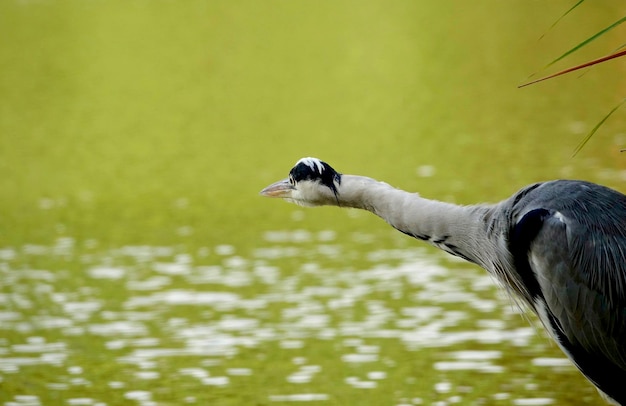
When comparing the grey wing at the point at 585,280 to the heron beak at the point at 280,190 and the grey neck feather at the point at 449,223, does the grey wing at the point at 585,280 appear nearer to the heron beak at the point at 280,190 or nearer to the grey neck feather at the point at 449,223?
the grey neck feather at the point at 449,223

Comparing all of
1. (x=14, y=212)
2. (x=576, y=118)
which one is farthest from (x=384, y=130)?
(x=14, y=212)

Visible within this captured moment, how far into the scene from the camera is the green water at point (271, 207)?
903cm

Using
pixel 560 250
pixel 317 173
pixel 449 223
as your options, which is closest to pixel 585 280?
pixel 560 250

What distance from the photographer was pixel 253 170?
711 inches

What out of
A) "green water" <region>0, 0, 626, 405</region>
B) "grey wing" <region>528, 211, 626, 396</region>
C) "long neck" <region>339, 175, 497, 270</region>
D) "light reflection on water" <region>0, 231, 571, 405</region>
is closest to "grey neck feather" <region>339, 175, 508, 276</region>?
"long neck" <region>339, 175, 497, 270</region>

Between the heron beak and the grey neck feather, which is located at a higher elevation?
the heron beak

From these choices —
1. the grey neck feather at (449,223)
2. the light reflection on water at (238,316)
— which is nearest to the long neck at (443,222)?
the grey neck feather at (449,223)

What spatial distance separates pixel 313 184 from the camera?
5789 millimetres

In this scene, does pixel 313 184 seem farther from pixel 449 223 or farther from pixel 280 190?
pixel 449 223

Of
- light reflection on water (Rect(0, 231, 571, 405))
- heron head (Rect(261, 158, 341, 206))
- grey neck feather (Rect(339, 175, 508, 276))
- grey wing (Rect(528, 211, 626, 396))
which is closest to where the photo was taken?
grey wing (Rect(528, 211, 626, 396))

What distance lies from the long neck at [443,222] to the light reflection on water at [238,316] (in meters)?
2.93

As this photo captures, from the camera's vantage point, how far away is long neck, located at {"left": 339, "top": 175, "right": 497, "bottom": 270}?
17.0 feet

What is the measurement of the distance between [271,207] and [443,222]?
33.4 ft

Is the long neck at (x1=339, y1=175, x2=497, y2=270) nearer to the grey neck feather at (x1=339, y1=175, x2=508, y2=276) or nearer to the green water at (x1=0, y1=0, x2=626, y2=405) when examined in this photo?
the grey neck feather at (x1=339, y1=175, x2=508, y2=276)
